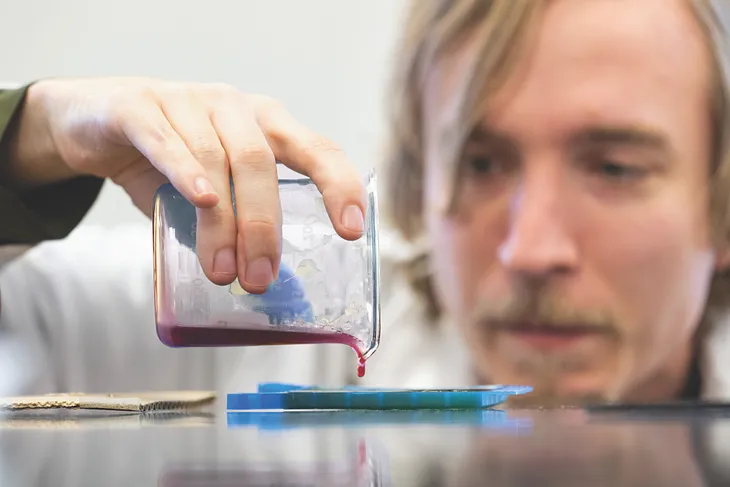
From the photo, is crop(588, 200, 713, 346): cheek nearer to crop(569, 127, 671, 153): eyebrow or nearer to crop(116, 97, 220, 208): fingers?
crop(569, 127, 671, 153): eyebrow

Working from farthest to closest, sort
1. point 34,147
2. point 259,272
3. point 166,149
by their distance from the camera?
point 34,147 → point 166,149 → point 259,272

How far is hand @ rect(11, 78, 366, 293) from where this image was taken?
0.52 meters

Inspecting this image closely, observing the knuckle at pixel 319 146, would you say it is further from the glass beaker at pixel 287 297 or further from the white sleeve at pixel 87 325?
the white sleeve at pixel 87 325

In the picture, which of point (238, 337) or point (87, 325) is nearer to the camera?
point (238, 337)

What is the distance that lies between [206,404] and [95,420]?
0.19m

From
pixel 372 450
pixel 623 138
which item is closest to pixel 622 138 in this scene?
pixel 623 138

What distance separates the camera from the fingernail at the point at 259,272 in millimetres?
505

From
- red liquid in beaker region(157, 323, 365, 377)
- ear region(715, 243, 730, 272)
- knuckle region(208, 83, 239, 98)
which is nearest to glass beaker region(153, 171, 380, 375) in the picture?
red liquid in beaker region(157, 323, 365, 377)

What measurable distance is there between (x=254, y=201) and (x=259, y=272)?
56 millimetres

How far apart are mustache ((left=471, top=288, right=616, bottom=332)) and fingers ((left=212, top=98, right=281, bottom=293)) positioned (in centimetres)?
78

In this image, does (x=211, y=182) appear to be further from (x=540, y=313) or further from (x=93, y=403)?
(x=540, y=313)

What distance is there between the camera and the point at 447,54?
4.76 ft

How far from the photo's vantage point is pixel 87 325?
1.38 metres

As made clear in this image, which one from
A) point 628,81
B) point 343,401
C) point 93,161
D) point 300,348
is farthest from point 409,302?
point 343,401
